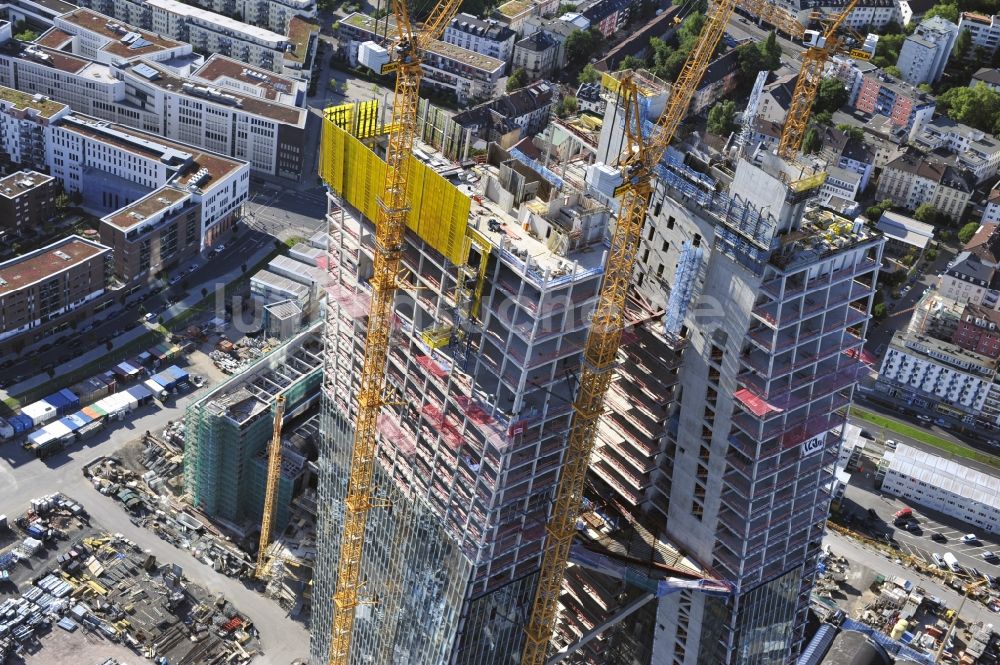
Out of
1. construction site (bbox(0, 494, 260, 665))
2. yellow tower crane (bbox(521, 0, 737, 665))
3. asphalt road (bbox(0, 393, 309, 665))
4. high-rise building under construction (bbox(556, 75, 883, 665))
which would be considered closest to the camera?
high-rise building under construction (bbox(556, 75, 883, 665))

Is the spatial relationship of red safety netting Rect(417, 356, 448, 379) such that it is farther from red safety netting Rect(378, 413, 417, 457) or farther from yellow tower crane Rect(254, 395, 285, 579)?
yellow tower crane Rect(254, 395, 285, 579)

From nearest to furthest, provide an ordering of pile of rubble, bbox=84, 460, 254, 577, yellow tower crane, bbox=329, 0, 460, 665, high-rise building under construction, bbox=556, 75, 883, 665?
high-rise building under construction, bbox=556, 75, 883, 665 → yellow tower crane, bbox=329, 0, 460, 665 → pile of rubble, bbox=84, 460, 254, 577

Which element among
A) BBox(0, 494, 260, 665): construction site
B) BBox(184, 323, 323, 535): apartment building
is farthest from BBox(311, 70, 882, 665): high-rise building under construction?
BBox(184, 323, 323, 535): apartment building

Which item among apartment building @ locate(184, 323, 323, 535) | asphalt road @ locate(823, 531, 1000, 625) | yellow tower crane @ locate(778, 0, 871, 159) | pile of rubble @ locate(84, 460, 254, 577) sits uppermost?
yellow tower crane @ locate(778, 0, 871, 159)

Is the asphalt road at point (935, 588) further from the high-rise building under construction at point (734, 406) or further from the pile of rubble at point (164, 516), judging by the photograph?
the pile of rubble at point (164, 516)

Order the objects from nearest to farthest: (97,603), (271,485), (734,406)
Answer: (734,406), (97,603), (271,485)

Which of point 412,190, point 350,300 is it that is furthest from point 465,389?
point 350,300

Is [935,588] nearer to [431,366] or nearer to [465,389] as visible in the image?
[465,389]
